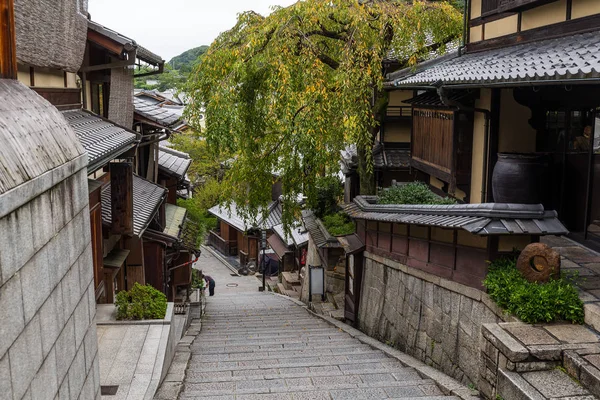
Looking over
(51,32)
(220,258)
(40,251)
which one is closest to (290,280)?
(220,258)

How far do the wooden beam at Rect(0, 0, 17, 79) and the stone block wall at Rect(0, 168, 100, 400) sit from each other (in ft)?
3.59

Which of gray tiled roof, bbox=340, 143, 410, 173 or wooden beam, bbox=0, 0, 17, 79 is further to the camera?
gray tiled roof, bbox=340, 143, 410, 173

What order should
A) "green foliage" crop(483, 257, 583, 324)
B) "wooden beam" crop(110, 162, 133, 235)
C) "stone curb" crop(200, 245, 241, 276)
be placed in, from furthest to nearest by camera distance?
"stone curb" crop(200, 245, 241, 276) < "wooden beam" crop(110, 162, 133, 235) < "green foliage" crop(483, 257, 583, 324)

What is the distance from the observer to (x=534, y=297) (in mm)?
8008

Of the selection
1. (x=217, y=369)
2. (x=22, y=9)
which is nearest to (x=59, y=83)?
(x=22, y=9)

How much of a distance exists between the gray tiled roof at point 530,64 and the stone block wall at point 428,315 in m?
3.50

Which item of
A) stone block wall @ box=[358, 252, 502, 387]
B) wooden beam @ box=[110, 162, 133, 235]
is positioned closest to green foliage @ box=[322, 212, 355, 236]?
stone block wall @ box=[358, 252, 502, 387]

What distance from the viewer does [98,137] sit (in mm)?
10219

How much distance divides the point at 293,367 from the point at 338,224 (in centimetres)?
945

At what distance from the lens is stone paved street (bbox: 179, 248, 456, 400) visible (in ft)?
28.9

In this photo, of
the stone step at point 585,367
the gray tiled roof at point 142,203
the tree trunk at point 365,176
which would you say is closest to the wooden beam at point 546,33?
the tree trunk at point 365,176

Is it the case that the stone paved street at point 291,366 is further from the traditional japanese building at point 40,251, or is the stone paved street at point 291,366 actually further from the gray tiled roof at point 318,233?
the traditional japanese building at point 40,251

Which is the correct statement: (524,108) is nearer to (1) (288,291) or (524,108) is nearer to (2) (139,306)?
(2) (139,306)

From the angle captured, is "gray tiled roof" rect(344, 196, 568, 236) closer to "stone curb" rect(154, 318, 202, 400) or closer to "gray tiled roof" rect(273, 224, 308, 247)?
"stone curb" rect(154, 318, 202, 400)
